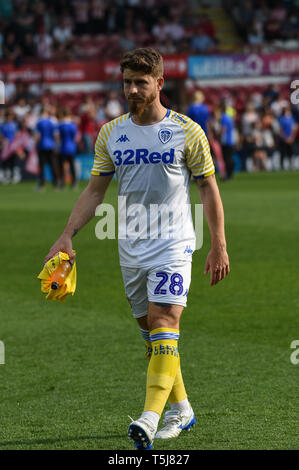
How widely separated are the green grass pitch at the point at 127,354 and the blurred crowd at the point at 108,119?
Answer: 11511 millimetres

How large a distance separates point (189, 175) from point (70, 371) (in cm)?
241

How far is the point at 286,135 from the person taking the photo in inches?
1297

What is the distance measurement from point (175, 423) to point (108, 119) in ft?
87.8

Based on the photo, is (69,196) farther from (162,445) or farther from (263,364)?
(162,445)

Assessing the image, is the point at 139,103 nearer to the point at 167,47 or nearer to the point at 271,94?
the point at 167,47

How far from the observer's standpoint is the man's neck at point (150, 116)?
5016mm

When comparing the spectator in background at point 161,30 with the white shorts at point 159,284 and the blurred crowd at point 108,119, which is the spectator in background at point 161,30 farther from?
the white shorts at point 159,284

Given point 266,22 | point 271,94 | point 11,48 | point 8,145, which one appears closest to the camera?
point 8,145

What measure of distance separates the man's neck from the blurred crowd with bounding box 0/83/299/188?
1781cm

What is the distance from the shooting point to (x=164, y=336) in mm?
4938

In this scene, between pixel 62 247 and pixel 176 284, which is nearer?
pixel 176 284

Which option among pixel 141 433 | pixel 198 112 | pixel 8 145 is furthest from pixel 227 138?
pixel 141 433

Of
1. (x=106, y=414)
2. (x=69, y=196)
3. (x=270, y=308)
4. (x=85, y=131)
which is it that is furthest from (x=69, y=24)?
(x=106, y=414)

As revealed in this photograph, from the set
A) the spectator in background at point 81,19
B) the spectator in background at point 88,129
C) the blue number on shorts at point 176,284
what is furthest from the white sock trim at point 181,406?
the spectator in background at point 81,19
